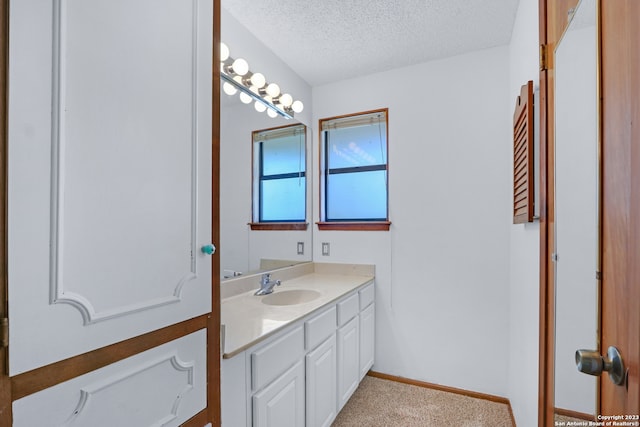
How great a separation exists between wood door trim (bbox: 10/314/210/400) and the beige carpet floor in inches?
61.3

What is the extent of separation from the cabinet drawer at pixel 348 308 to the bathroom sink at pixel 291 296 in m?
0.17

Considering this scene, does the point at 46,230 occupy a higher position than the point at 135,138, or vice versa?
the point at 135,138

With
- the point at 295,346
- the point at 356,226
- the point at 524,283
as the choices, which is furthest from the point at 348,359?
the point at 524,283

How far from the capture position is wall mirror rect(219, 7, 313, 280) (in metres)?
1.90

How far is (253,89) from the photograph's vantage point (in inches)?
81.1

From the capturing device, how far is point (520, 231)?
173cm

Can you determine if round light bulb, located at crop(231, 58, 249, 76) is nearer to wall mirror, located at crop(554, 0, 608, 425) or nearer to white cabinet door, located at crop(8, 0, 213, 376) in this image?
white cabinet door, located at crop(8, 0, 213, 376)

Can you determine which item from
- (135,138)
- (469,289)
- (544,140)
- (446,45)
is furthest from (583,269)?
(446,45)

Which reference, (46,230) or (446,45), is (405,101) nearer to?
(446,45)

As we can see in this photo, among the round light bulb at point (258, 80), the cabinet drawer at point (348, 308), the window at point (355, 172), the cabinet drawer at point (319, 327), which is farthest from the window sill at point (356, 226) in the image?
the round light bulb at point (258, 80)

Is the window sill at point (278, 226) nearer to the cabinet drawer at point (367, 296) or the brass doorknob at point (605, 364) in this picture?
the cabinet drawer at point (367, 296)

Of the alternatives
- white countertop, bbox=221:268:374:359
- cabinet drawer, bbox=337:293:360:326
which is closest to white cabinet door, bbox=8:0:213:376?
Result: white countertop, bbox=221:268:374:359

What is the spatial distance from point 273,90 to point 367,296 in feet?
5.49

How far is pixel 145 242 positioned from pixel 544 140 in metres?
1.33
